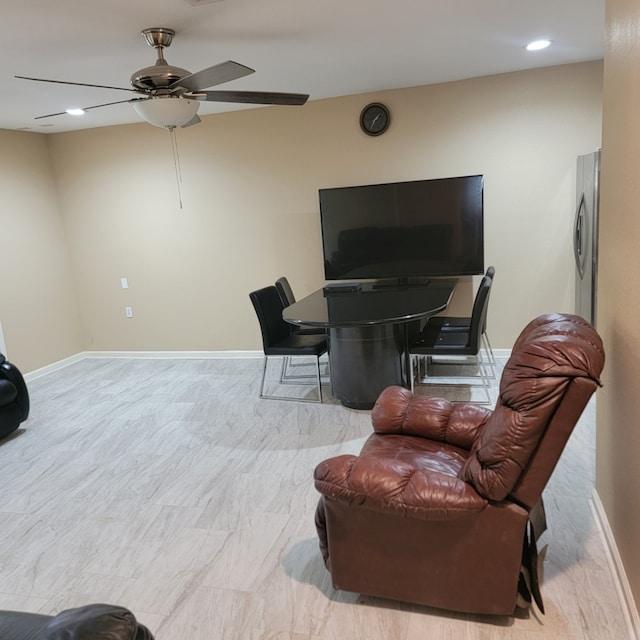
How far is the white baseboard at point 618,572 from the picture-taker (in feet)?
5.40

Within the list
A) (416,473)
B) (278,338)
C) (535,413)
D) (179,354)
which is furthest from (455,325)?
(179,354)

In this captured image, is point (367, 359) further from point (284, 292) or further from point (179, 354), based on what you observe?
point (179, 354)

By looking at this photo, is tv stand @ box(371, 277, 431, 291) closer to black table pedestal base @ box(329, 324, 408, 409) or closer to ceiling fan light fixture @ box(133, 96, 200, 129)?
black table pedestal base @ box(329, 324, 408, 409)

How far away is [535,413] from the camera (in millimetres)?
1419

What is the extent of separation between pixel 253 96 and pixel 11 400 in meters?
2.70

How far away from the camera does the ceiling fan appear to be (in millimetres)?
2410

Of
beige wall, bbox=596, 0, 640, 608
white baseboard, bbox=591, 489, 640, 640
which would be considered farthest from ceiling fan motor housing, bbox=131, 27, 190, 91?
white baseboard, bbox=591, 489, 640, 640

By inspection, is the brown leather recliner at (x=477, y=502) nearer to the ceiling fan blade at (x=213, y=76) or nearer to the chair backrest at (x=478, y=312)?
→ the chair backrest at (x=478, y=312)

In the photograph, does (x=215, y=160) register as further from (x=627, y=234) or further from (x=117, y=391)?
(x=627, y=234)

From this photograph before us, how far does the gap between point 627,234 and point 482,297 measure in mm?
1648

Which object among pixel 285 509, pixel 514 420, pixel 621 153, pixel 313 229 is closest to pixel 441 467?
pixel 514 420

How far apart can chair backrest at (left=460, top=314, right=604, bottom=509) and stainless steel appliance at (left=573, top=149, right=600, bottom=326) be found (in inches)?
97.6

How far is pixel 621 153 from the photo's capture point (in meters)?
1.78

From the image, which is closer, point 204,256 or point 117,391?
point 117,391
